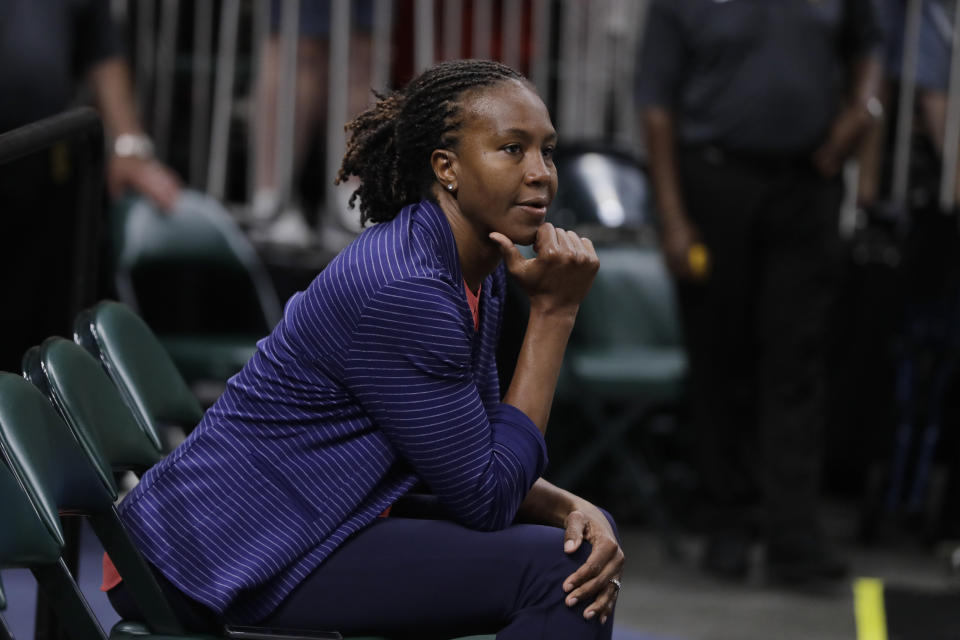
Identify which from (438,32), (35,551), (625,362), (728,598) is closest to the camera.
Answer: (35,551)

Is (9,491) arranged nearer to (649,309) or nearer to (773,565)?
(773,565)

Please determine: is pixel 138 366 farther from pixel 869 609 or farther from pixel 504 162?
Result: pixel 869 609

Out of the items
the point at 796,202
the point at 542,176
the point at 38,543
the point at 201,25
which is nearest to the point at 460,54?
the point at 201,25

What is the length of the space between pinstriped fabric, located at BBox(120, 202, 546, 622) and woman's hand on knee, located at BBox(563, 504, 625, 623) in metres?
0.09

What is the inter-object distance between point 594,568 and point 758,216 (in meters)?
2.50

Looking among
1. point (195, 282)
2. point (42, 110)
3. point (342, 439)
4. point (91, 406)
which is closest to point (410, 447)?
point (342, 439)

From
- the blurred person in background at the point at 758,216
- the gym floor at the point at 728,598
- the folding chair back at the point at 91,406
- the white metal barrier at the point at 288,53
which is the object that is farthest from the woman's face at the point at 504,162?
the white metal barrier at the point at 288,53

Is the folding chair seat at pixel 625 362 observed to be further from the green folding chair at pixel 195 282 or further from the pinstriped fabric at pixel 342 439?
the pinstriped fabric at pixel 342 439

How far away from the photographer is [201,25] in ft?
17.8

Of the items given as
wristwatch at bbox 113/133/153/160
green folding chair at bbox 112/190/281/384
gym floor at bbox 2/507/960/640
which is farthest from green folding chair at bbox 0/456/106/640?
wristwatch at bbox 113/133/153/160

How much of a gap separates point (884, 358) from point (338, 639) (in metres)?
3.60

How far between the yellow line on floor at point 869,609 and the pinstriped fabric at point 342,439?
2.01 m

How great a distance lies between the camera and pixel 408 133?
211cm

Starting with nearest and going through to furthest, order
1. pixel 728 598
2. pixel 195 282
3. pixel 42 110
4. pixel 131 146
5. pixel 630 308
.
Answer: pixel 42 110 < pixel 728 598 < pixel 131 146 < pixel 195 282 < pixel 630 308
